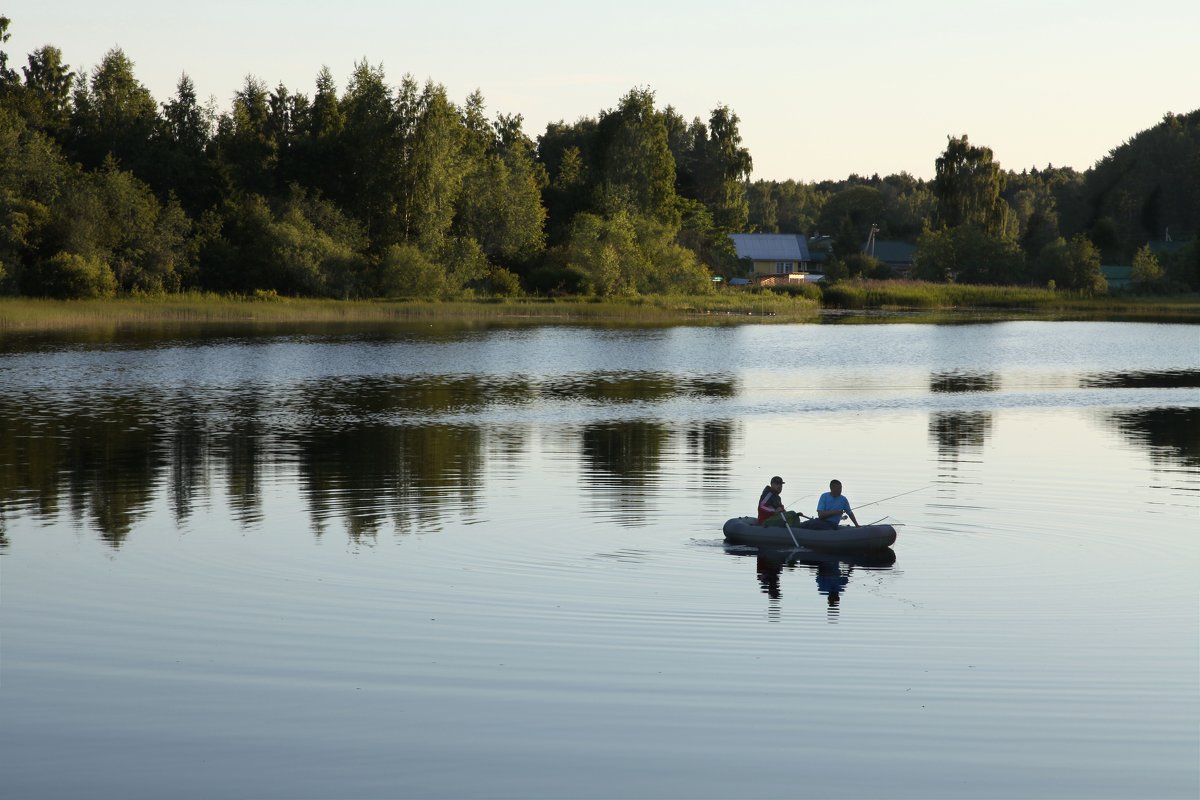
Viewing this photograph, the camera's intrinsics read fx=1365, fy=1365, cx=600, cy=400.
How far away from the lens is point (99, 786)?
9.98m

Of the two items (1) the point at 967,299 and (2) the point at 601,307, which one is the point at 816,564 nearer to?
(2) the point at 601,307

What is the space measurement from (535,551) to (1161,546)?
9.02 meters

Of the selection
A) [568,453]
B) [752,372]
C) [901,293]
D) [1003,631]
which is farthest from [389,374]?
[901,293]

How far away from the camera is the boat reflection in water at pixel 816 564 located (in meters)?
17.2

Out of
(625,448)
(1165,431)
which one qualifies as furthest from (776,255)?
(625,448)

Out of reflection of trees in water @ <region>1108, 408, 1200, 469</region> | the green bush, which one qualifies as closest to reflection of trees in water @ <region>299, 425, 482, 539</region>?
reflection of trees in water @ <region>1108, 408, 1200, 469</region>

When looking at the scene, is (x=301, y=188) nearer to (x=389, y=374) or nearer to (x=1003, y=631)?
(x=389, y=374)

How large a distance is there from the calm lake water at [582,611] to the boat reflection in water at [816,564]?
101 millimetres

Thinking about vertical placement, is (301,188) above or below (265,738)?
above

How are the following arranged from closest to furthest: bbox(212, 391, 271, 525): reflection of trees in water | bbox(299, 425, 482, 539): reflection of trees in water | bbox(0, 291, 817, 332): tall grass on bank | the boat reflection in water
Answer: the boat reflection in water
bbox(299, 425, 482, 539): reflection of trees in water
bbox(212, 391, 271, 525): reflection of trees in water
bbox(0, 291, 817, 332): tall grass on bank

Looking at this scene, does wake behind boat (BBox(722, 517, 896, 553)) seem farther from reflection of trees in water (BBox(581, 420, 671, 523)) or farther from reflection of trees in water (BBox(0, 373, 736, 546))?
reflection of trees in water (BBox(0, 373, 736, 546))

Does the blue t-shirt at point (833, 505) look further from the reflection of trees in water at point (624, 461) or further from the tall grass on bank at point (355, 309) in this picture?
the tall grass on bank at point (355, 309)

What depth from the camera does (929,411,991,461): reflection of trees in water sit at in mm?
31469

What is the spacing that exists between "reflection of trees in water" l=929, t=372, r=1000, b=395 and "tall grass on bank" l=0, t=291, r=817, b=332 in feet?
145
